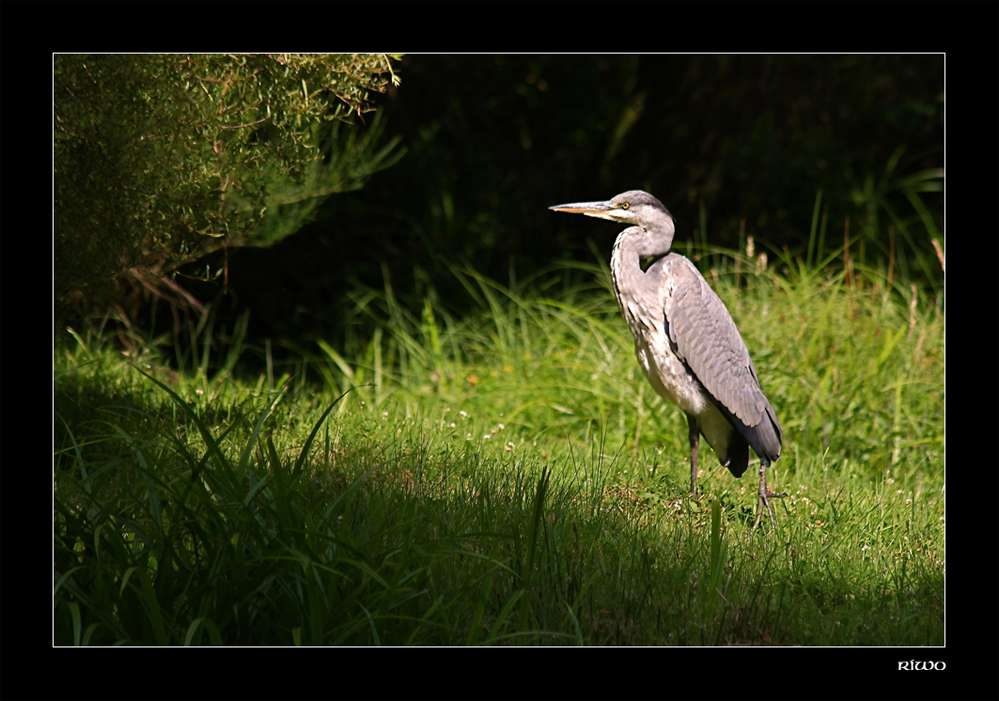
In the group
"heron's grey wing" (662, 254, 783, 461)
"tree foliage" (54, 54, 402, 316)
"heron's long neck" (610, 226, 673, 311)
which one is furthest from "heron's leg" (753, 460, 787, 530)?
"tree foliage" (54, 54, 402, 316)

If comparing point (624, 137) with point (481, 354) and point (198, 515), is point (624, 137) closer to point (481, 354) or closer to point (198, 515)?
point (481, 354)

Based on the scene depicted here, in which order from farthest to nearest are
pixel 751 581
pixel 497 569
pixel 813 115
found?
1. pixel 813 115
2. pixel 751 581
3. pixel 497 569

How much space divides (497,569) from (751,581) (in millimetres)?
926

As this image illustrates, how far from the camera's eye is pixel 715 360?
13.9 feet

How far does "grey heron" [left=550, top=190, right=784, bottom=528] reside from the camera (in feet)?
13.9

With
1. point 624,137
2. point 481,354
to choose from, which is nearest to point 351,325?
point 481,354

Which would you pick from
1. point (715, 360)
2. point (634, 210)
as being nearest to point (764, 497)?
point (715, 360)

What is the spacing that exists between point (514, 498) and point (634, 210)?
5.00ft

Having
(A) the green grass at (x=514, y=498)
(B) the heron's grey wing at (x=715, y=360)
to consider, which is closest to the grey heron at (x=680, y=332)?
(B) the heron's grey wing at (x=715, y=360)

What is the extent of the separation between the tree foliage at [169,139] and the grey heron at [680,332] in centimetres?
123

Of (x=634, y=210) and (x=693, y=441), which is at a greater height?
(x=634, y=210)

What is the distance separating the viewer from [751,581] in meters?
3.30

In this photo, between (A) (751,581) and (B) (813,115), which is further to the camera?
(B) (813,115)

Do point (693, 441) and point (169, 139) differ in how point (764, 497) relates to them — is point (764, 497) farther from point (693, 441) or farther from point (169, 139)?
point (169, 139)
